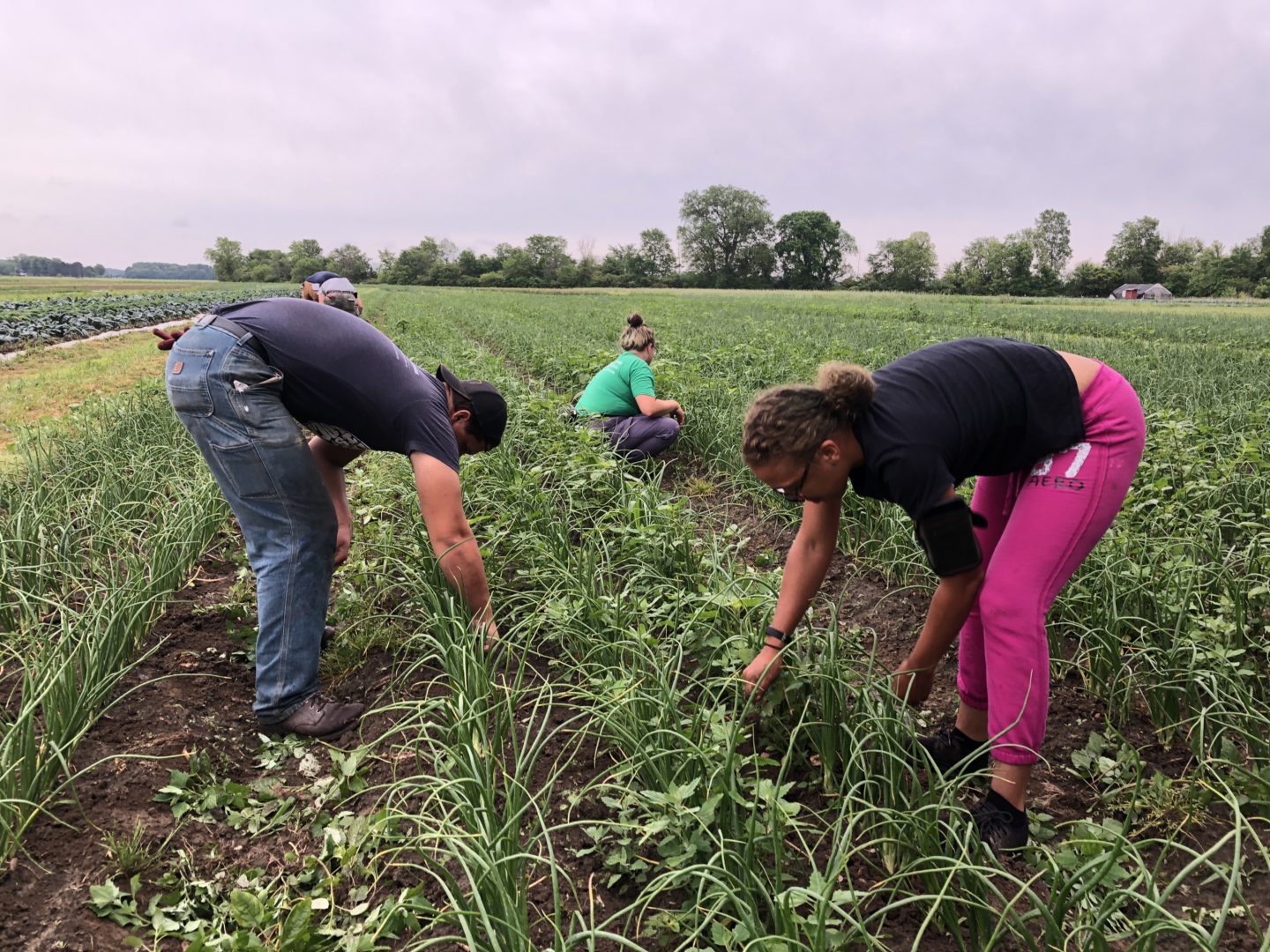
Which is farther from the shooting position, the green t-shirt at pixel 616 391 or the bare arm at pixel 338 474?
the green t-shirt at pixel 616 391

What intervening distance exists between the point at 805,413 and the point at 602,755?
132 cm

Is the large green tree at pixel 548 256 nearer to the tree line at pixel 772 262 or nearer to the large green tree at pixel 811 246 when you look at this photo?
the tree line at pixel 772 262

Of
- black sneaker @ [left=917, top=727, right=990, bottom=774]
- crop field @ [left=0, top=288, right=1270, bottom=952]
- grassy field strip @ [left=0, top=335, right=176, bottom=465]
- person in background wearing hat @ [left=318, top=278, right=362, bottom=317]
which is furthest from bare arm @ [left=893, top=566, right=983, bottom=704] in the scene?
grassy field strip @ [left=0, top=335, right=176, bottom=465]

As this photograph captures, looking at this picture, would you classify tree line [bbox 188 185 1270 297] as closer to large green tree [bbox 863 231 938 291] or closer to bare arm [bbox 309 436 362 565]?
large green tree [bbox 863 231 938 291]

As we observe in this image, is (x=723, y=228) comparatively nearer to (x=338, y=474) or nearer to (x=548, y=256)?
(x=548, y=256)

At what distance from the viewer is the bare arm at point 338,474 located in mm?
2926

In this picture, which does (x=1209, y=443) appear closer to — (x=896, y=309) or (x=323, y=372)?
(x=323, y=372)

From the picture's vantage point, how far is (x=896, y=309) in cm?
2662

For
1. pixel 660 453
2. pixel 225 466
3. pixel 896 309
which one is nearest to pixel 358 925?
pixel 225 466

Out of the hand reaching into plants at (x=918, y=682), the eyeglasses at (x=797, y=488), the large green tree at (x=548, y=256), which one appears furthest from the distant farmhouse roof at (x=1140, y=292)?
the eyeglasses at (x=797, y=488)

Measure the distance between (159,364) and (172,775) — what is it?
40.9ft

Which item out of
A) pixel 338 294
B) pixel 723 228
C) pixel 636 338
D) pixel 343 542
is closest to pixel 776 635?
pixel 343 542

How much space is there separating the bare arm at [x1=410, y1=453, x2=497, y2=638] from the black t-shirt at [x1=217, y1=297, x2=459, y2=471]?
0.06 meters

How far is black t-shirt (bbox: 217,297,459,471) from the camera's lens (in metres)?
2.29
